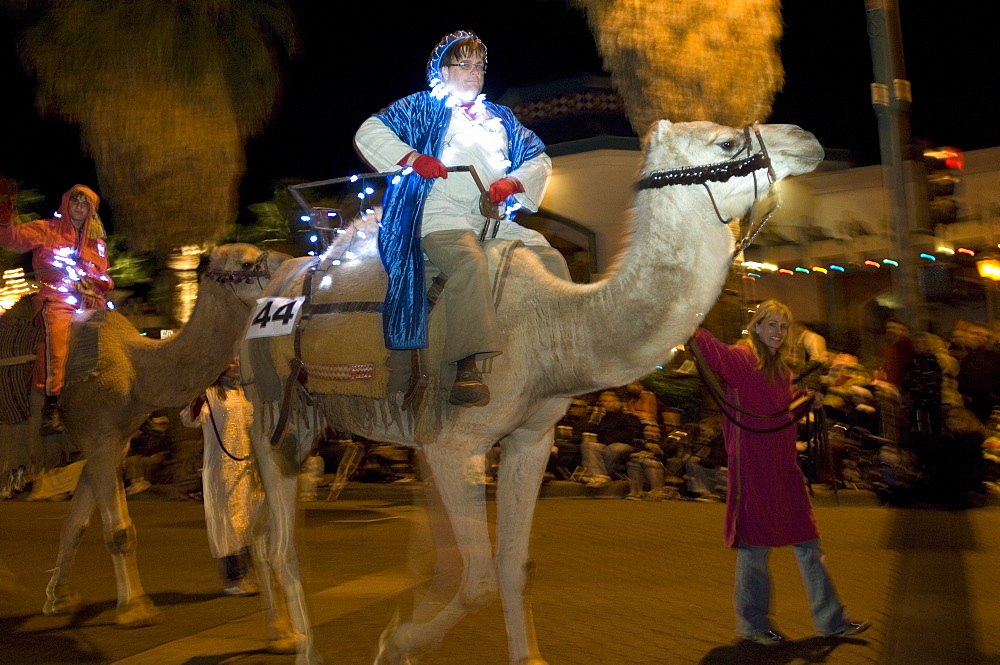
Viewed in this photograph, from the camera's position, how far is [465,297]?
16.0ft

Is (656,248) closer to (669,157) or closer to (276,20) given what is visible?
(669,157)

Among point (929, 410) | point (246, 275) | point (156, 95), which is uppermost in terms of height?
point (156, 95)

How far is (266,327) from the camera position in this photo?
6105 mm

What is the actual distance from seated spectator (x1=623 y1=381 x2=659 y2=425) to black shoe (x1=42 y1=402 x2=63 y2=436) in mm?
8041

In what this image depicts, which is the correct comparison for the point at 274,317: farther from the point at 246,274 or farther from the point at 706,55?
the point at 706,55

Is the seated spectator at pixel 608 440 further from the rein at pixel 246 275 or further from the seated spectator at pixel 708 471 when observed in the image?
the rein at pixel 246 275

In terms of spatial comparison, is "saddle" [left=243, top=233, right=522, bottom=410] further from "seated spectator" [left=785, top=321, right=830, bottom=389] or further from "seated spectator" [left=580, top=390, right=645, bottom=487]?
"seated spectator" [left=580, top=390, right=645, bottom=487]

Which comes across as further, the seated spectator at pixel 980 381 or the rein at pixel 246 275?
the seated spectator at pixel 980 381

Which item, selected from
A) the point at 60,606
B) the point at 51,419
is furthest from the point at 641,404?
the point at 51,419

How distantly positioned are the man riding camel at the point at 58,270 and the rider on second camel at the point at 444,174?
123 inches

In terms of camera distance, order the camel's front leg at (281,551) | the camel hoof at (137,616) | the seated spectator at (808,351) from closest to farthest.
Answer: the camel's front leg at (281,551)
the camel hoof at (137,616)
the seated spectator at (808,351)

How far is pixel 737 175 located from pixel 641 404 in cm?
979

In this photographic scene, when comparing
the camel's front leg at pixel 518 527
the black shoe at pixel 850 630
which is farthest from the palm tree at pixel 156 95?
the black shoe at pixel 850 630

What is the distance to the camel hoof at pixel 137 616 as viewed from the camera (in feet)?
23.5
